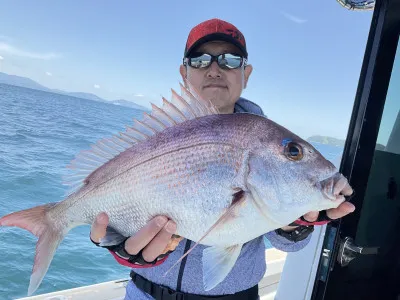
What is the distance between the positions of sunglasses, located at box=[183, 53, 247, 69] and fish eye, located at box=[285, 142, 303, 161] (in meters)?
0.81

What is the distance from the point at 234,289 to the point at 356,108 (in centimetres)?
123

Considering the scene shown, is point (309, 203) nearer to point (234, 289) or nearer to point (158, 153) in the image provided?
point (158, 153)

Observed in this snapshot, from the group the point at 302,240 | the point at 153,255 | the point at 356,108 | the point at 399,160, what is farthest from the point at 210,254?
the point at 399,160

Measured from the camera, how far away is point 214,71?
70.4 inches

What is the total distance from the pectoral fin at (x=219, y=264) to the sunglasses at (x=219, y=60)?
40.2 inches

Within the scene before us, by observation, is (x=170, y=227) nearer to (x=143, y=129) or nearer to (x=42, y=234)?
(x=143, y=129)

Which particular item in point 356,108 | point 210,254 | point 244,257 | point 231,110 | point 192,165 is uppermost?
point 356,108

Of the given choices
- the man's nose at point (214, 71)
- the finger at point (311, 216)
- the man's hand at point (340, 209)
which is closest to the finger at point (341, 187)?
the man's hand at point (340, 209)

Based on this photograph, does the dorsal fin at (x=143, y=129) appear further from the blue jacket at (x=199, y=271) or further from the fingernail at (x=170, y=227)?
the blue jacket at (x=199, y=271)

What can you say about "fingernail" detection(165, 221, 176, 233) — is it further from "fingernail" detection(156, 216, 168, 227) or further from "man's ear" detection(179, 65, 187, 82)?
"man's ear" detection(179, 65, 187, 82)

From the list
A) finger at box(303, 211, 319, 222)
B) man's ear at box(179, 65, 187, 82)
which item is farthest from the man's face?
finger at box(303, 211, 319, 222)

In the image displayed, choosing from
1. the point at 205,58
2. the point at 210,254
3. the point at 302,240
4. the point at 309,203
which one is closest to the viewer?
the point at 309,203

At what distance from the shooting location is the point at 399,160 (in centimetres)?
216

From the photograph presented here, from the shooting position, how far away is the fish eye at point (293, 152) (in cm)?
114
